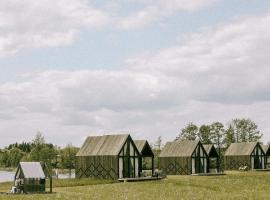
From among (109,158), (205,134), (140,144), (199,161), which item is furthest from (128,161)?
(205,134)

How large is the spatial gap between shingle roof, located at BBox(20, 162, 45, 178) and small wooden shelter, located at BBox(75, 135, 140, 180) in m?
17.3

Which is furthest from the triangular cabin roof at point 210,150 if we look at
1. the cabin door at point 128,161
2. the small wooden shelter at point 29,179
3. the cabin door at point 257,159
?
the small wooden shelter at point 29,179

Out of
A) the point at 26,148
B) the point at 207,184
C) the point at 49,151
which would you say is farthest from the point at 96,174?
the point at 26,148

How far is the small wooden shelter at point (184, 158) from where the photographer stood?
2840 inches

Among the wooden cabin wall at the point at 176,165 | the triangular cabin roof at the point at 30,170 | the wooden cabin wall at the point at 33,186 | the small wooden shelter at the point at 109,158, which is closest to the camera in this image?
the wooden cabin wall at the point at 33,186

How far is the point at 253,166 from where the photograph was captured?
3438 inches

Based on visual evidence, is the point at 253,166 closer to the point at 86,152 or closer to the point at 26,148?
the point at 86,152

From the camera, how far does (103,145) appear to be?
59.6m

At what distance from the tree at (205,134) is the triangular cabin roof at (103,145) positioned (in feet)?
179

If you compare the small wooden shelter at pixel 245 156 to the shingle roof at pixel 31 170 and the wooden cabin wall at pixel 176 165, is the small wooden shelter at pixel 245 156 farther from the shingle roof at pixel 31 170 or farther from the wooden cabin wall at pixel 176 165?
the shingle roof at pixel 31 170

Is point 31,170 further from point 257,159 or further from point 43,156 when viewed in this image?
point 257,159

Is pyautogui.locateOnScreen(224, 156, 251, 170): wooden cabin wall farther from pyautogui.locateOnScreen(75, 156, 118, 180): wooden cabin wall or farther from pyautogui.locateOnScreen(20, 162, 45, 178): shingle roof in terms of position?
pyautogui.locateOnScreen(20, 162, 45, 178): shingle roof

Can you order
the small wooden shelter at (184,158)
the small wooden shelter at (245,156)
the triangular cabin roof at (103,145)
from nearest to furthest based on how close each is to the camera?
the triangular cabin roof at (103,145)
the small wooden shelter at (184,158)
the small wooden shelter at (245,156)

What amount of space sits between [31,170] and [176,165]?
36.4 m
